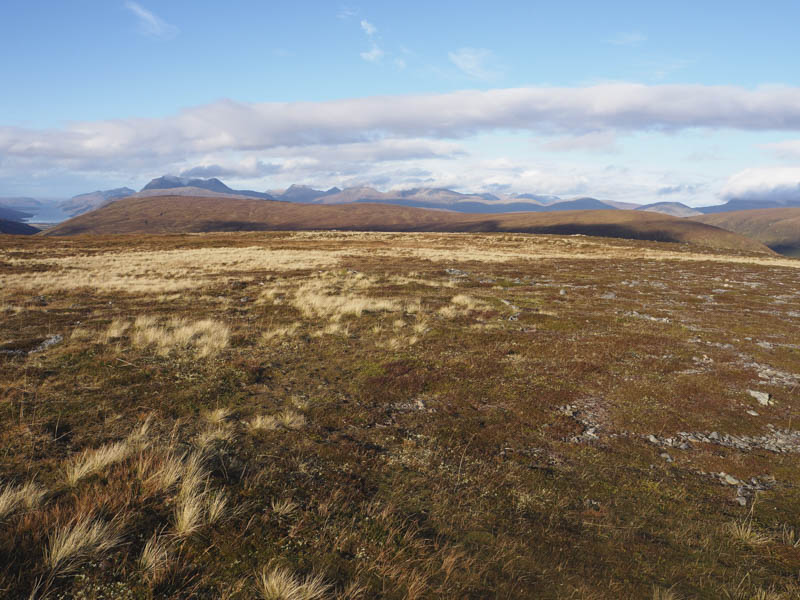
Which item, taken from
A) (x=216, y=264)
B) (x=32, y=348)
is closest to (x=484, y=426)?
(x=32, y=348)

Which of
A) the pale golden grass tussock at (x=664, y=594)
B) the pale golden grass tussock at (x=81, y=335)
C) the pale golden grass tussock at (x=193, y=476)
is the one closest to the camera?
the pale golden grass tussock at (x=664, y=594)

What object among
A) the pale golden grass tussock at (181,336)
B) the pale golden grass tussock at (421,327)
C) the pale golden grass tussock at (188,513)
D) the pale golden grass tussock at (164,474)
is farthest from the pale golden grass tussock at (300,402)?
the pale golden grass tussock at (421,327)

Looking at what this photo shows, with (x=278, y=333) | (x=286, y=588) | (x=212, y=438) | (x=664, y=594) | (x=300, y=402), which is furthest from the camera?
(x=278, y=333)

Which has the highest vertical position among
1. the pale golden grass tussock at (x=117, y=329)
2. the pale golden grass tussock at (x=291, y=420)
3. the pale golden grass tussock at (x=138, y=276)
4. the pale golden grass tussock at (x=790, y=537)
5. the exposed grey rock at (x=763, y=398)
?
the pale golden grass tussock at (x=138, y=276)

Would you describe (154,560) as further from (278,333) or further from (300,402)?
(278,333)

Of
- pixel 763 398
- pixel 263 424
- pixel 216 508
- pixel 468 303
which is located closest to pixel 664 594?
pixel 216 508

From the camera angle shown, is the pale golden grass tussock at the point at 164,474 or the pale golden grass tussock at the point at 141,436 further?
the pale golden grass tussock at the point at 141,436

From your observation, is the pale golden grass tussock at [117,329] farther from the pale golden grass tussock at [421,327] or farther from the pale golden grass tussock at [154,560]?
the pale golden grass tussock at [154,560]
